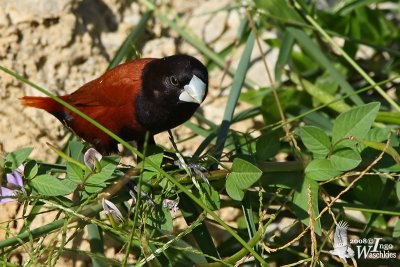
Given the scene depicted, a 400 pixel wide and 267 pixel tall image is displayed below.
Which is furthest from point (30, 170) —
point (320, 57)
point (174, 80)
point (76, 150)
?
point (320, 57)

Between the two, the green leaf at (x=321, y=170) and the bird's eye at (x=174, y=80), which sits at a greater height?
the bird's eye at (x=174, y=80)

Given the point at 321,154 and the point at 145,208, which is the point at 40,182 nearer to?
the point at 145,208

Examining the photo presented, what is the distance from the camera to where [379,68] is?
10.4ft

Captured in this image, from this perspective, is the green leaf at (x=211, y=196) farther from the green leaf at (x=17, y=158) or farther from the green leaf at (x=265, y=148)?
the green leaf at (x=17, y=158)

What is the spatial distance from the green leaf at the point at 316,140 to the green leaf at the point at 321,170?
34 millimetres

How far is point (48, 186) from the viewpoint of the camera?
6.19 ft

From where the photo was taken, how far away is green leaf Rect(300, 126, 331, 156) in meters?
2.06

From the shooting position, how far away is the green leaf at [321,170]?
6.58ft

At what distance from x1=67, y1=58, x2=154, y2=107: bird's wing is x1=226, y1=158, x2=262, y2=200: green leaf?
561 mm

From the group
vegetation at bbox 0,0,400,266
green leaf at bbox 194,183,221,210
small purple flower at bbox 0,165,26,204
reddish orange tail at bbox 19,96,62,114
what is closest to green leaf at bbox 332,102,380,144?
vegetation at bbox 0,0,400,266

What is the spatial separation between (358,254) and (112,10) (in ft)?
5.09

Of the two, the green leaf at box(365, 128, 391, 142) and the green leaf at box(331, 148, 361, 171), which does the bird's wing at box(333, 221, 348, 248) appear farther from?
the green leaf at box(365, 128, 391, 142)

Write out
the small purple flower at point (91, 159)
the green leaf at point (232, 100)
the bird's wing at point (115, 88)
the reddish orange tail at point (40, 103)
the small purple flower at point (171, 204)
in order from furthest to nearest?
the reddish orange tail at point (40, 103), the bird's wing at point (115, 88), the green leaf at point (232, 100), the small purple flower at point (171, 204), the small purple flower at point (91, 159)

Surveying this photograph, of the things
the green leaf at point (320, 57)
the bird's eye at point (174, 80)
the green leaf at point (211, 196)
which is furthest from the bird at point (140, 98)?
the green leaf at point (320, 57)
